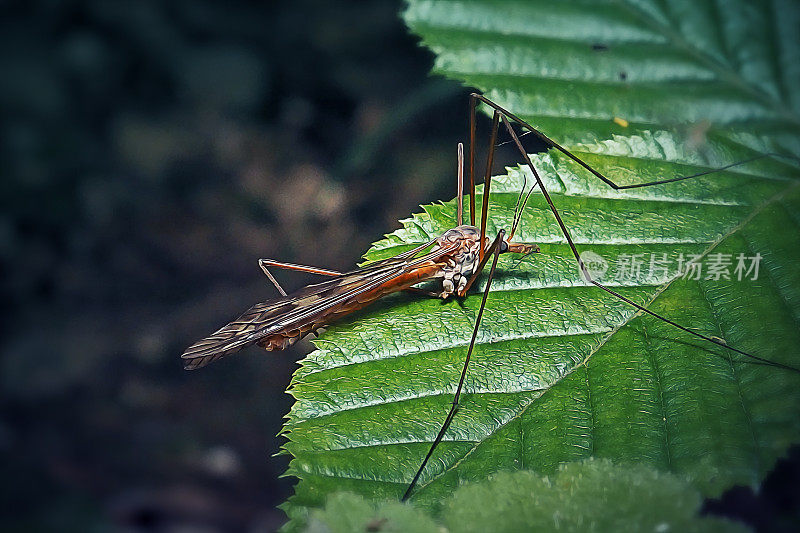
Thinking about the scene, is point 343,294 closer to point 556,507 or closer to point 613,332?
point 613,332

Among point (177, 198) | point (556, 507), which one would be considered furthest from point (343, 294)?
point (177, 198)

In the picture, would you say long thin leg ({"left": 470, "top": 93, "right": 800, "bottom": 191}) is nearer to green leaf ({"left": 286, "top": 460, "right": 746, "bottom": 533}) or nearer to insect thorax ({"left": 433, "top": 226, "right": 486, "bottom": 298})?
insect thorax ({"left": 433, "top": 226, "right": 486, "bottom": 298})

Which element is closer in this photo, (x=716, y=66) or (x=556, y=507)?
(x=556, y=507)

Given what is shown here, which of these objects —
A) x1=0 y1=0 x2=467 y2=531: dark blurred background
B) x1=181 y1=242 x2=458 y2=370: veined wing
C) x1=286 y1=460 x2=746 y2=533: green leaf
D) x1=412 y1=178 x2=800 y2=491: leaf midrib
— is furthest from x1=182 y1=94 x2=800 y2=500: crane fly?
x1=0 y1=0 x2=467 y2=531: dark blurred background

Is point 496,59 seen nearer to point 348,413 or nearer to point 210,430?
point 348,413

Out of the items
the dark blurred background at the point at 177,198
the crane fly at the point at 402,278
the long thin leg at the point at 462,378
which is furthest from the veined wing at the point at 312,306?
the dark blurred background at the point at 177,198

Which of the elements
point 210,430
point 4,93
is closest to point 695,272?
point 210,430

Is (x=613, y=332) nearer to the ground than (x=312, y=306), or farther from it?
nearer to the ground

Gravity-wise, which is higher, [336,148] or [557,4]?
[336,148]
